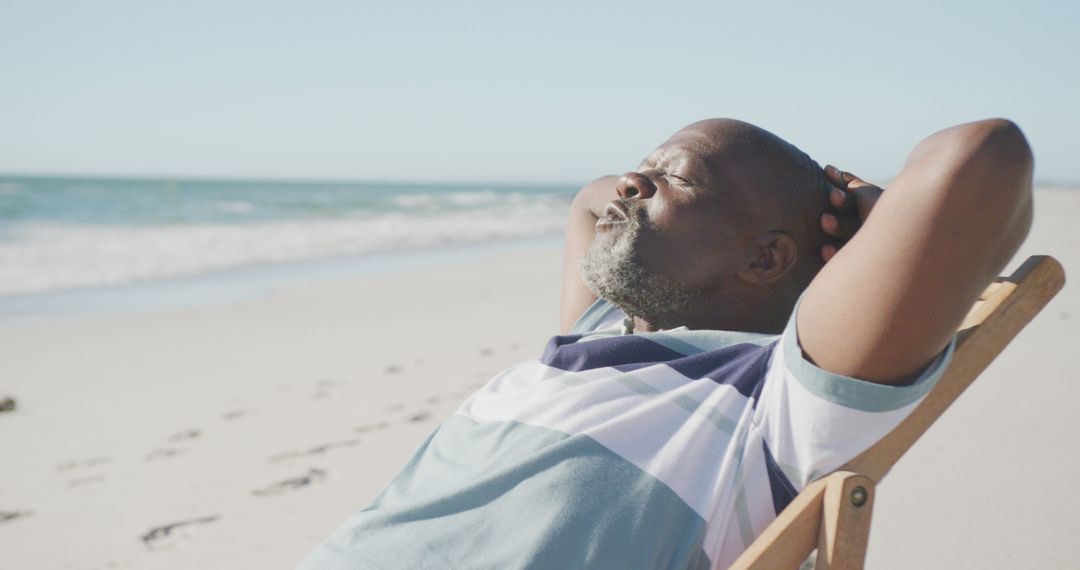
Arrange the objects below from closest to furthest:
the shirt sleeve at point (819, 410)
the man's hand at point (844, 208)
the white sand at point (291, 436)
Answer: the shirt sleeve at point (819, 410) < the man's hand at point (844, 208) < the white sand at point (291, 436)

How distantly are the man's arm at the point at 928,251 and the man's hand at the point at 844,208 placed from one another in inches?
16.6

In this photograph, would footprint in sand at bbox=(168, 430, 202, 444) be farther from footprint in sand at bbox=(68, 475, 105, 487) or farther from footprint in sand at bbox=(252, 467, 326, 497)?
footprint in sand at bbox=(252, 467, 326, 497)

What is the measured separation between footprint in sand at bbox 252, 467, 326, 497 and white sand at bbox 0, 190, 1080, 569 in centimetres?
1

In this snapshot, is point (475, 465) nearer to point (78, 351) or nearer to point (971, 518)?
point (971, 518)

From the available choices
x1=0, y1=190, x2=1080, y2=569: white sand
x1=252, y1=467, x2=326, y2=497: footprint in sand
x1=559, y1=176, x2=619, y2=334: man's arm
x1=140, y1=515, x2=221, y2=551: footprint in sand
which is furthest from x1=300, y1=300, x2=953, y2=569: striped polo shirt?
x1=252, y1=467, x2=326, y2=497: footprint in sand

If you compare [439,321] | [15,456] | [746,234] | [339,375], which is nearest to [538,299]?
[439,321]

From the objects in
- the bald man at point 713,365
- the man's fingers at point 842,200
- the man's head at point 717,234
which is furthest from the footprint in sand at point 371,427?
the man's fingers at point 842,200

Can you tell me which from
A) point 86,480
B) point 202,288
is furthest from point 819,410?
point 202,288

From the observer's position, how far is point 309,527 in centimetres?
308

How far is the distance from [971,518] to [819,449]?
1509 mm

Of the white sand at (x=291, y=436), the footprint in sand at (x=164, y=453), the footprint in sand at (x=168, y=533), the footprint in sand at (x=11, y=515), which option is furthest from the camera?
the footprint in sand at (x=164, y=453)

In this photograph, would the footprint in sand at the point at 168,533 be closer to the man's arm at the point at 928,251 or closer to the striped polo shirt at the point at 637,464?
the striped polo shirt at the point at 637,464

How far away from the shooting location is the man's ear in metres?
1.83

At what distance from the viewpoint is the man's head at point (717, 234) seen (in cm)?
182
